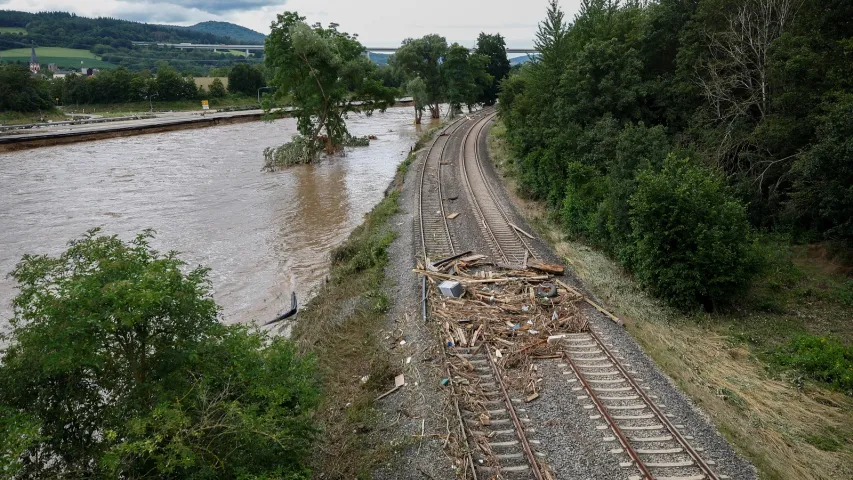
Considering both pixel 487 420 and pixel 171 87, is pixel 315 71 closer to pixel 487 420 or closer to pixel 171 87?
pixel 487 420

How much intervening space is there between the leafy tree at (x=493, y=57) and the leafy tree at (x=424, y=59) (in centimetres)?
1130

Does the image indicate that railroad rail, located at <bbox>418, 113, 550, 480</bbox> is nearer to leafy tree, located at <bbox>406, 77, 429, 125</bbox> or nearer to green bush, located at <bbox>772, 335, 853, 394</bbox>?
green bush, located at <bbox>772, 335, 853, 394</bbox>

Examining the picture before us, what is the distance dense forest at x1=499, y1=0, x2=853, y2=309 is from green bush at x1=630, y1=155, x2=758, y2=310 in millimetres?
40

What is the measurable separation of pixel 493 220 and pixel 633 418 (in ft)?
50.2

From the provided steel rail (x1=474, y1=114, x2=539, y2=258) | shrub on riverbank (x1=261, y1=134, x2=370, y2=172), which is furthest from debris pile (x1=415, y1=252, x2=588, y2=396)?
shrub on riverbank (x1=261, y1=134, x2=370, y2=172)

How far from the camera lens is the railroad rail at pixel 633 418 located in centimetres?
924

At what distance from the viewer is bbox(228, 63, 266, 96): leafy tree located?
117 metres

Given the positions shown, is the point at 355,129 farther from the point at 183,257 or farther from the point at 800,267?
the point at 800,267

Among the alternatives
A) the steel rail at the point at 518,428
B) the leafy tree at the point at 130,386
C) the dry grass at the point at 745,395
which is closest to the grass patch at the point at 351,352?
the leafy tree at the point at 130,386

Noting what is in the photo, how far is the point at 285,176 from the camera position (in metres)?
44.1

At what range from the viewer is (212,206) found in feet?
111

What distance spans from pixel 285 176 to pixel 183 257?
20725 millimetres

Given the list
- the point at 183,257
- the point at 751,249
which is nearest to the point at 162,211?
the point at 183,257

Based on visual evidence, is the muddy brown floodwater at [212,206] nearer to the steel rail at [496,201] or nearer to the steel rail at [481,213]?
the steel rail at [481,213]
